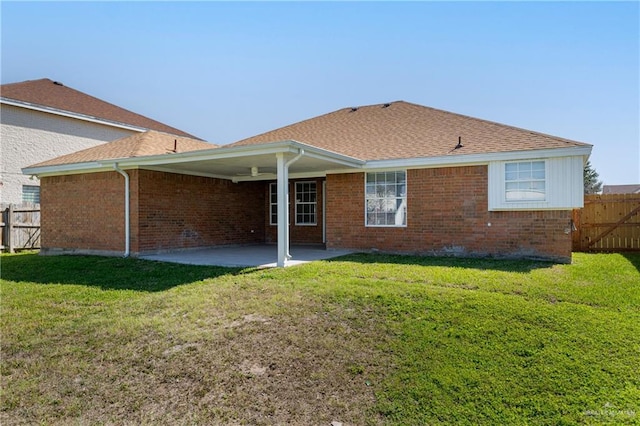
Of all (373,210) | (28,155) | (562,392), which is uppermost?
(28,155)

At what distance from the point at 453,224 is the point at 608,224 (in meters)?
7.11

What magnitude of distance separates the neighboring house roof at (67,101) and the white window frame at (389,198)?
16.3m

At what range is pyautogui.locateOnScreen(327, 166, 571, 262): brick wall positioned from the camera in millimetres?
10039

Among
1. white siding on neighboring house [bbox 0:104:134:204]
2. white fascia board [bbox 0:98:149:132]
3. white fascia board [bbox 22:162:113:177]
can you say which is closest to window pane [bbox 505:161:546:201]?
white fascia board [bbox 22:162:113:177]

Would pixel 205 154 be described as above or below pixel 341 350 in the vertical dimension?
above

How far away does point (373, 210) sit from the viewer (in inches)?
473

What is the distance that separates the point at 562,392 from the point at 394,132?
35.4 ft

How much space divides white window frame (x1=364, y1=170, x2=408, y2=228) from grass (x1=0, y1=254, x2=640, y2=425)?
13.3 ft

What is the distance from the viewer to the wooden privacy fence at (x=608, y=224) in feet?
45.2

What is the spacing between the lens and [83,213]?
12.6 meters

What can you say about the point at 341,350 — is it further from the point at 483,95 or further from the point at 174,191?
the point at 483,95

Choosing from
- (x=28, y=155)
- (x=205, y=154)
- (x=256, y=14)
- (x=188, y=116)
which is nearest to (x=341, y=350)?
(x=205, y=154)

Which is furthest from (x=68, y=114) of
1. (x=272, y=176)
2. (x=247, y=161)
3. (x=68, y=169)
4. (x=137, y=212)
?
(x=247, y=161)

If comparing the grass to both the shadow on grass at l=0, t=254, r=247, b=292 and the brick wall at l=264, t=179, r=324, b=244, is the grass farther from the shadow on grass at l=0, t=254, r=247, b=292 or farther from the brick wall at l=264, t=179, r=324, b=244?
the brick wall at l=264, t=179, r=324, b=244
